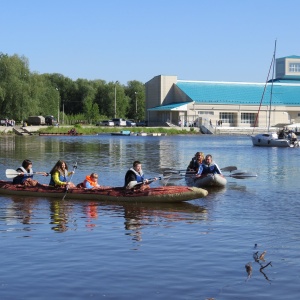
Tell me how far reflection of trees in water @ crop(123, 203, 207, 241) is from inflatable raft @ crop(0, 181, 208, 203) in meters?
0.25

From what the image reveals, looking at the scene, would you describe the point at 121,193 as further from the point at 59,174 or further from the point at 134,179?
the point at 59,174

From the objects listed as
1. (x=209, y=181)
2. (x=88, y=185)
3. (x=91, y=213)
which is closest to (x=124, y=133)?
(x=209, y=181)

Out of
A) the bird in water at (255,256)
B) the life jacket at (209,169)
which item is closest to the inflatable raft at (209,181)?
the life jacket at (209,169)

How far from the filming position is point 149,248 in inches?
589

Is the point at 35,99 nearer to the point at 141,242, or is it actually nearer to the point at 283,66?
the point at 283,66

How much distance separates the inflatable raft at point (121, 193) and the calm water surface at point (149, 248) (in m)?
0.29

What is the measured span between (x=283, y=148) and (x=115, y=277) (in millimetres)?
61070

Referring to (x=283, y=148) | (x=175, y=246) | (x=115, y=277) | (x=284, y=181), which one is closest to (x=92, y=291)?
(x=115, y=277)

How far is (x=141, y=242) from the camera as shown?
1563cm

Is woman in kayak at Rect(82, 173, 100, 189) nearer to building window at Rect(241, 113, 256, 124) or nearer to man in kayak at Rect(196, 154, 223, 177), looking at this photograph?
man in kayak at Rect(196, 154, 223, 177)

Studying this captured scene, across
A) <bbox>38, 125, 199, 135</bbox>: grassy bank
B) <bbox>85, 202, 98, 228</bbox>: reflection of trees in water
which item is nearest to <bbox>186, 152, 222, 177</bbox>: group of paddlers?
<bbox>85, 202, 98, 228</bbox>: reflection of trees in water

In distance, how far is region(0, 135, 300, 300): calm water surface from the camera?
1182 cm

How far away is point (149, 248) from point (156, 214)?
5276 mm

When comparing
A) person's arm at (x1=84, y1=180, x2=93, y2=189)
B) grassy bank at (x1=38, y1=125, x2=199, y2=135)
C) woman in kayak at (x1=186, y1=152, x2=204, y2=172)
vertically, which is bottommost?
person's arm at (x1=84, y1=180, x2=93, y2=189)
